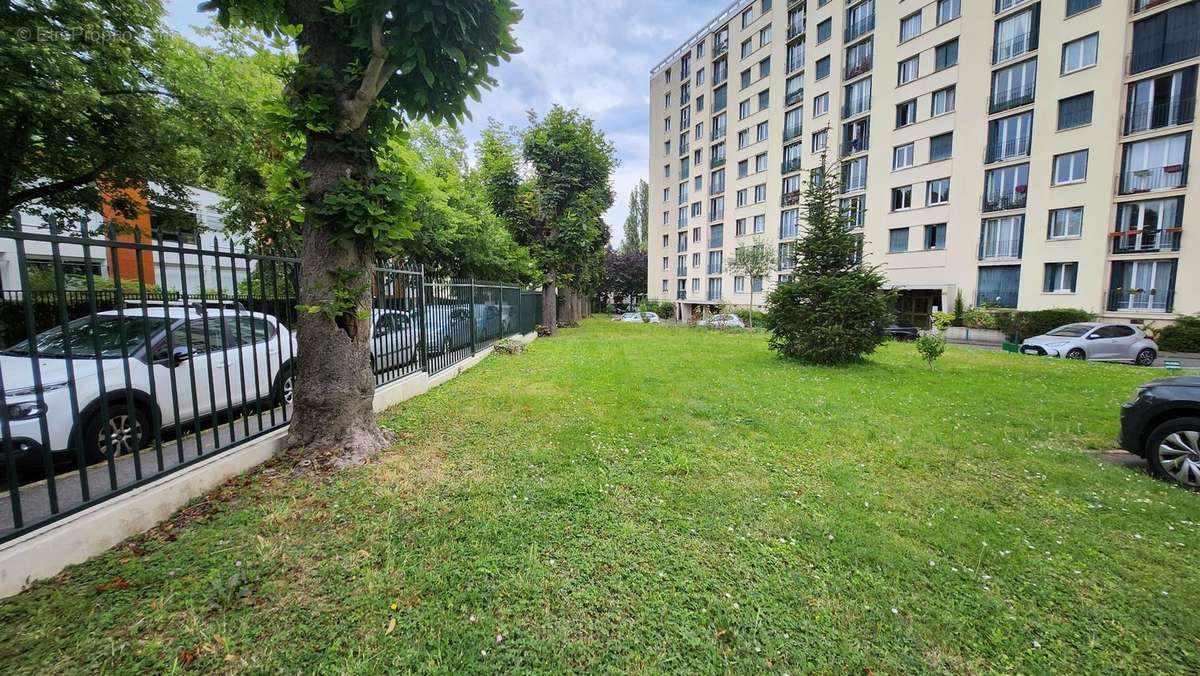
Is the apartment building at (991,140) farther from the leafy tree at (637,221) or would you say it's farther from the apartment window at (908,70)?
the leafy tree at (637,221)

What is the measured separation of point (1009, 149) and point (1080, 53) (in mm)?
4422

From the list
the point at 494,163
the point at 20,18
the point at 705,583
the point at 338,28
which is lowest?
the point at 705,583

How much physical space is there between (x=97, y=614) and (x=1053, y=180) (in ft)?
109

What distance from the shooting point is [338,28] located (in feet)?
14.6

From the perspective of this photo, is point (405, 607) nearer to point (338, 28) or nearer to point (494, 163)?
point (338, 28)

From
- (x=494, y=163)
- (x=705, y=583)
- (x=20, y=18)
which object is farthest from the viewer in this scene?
(x=494, y=163)

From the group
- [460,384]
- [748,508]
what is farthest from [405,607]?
[460,384]

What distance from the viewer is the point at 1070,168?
22109 millimetres

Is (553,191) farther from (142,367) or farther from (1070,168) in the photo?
(1070,168)

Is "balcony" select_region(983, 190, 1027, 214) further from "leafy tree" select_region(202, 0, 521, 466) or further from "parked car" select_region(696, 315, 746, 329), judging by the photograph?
"leafy tree" select_region(202, 0, 521, 466)

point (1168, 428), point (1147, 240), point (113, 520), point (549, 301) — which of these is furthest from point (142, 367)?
point (1147, 240)

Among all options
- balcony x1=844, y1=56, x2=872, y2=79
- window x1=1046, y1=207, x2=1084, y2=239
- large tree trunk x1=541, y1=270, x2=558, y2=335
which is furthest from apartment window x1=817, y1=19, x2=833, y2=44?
large tree trunk x1=541, y1=270, x2=558, y2=335

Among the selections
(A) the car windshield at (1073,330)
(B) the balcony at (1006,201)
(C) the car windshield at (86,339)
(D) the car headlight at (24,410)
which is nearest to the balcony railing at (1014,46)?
(B) the balcony at (1006,201)

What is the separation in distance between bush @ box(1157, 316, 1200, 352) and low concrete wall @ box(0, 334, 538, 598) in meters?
29.9
